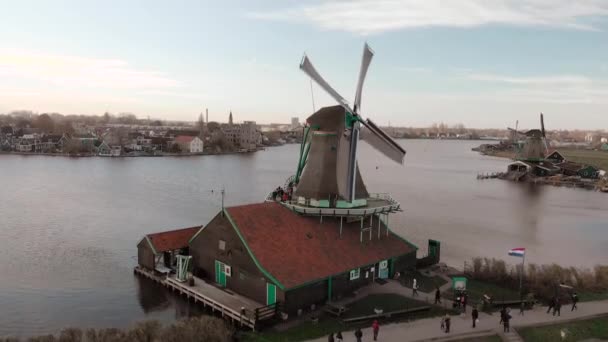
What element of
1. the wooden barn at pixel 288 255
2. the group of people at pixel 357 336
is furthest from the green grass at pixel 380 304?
the group of people at pixel 357 336

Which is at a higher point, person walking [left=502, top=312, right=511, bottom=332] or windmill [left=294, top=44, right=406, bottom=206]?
windmill [left=294, top=44, right=406, bottom=206]

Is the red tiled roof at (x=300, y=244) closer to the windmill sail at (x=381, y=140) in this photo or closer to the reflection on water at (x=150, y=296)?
the windmill sail at (x=381, y=140)

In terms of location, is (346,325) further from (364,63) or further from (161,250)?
(364,63)

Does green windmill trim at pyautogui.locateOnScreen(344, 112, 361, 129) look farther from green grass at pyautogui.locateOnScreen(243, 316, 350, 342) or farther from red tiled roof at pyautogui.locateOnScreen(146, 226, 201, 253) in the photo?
red tiled roof at pyautogui.locateOnScreen(146, 226, 201, 253)

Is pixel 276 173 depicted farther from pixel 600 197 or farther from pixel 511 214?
pixel 600 197

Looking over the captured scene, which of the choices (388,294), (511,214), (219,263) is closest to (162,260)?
(219,263)

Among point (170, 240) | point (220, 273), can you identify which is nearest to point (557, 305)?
point (220, 273)

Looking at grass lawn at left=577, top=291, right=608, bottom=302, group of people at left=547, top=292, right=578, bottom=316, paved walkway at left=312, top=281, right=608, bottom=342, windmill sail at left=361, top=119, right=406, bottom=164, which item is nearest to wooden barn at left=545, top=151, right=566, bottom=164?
grass lawn at left=577, top=291, right=608, bottom=302
